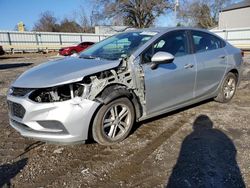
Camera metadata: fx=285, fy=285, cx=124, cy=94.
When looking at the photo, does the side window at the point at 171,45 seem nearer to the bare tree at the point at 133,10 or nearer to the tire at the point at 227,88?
the tire at the point at 227,88

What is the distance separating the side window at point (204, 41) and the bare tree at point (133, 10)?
3816cm

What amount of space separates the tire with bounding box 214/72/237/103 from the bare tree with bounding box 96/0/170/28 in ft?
125

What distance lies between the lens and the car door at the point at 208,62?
513 cm

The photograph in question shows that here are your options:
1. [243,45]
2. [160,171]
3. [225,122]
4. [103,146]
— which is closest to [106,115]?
[103,146]

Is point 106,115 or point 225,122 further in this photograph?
point 225,122

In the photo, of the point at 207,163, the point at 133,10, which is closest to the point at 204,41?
the point at 207,163

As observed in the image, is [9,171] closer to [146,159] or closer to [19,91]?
[19,91]

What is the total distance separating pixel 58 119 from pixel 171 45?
2.33 metres

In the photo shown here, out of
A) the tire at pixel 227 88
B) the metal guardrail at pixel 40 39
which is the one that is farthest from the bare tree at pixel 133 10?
the tire at pixel 227 88

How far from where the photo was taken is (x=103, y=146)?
404 cm

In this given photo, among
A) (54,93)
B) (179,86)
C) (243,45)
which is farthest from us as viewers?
(243,45)

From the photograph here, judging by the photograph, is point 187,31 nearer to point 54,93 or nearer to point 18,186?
point 54,93

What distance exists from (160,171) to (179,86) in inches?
70.4

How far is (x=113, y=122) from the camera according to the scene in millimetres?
4023
